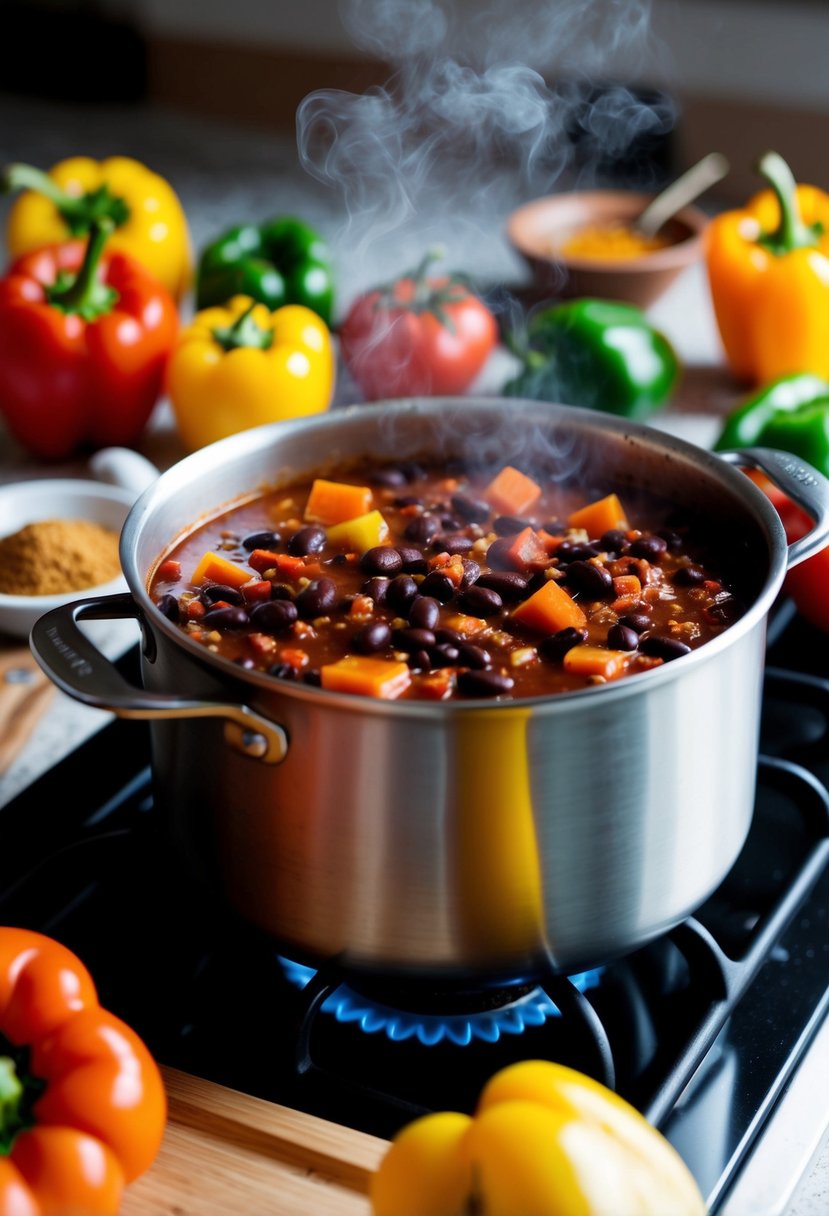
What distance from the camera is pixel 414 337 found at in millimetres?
2736

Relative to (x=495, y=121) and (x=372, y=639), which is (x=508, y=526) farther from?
(x=495, y=121)

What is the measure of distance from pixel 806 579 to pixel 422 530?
0.69 meters

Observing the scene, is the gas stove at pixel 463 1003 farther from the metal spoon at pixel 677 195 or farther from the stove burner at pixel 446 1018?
the metal spoon at pixel 677 195

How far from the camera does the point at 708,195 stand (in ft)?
13.7

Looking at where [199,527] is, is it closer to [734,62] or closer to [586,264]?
[586,264]

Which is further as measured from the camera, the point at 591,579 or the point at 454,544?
the point at 454,544

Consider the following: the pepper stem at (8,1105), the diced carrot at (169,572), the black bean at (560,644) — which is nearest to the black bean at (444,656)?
the black bean at (560,644)

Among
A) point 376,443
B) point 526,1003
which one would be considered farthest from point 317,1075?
point 376,443

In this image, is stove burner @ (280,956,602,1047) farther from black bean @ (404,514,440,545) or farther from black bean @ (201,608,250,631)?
black bean @ (404,514,440,545)

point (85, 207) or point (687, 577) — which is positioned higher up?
point (687, 577)

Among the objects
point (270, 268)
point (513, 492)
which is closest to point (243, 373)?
point (270, 268)

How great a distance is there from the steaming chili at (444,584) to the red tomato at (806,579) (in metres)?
0.38

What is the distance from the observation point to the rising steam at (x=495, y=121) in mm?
3727

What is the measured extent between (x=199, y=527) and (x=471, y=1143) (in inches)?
39.1
